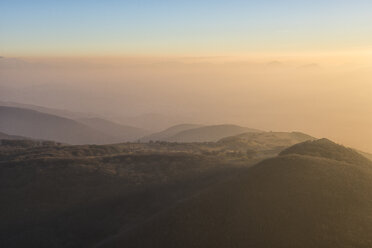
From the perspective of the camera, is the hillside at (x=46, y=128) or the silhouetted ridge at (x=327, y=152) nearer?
the silhouetted ridge at (x=327, y=152)

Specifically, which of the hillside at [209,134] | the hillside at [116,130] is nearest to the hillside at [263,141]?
the hillside at [209,134]

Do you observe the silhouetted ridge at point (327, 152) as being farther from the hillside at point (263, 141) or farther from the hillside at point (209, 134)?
the hillside at point (209, 134)

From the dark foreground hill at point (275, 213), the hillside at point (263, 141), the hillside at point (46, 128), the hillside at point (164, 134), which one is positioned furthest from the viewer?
the hillside at point (46, 128)

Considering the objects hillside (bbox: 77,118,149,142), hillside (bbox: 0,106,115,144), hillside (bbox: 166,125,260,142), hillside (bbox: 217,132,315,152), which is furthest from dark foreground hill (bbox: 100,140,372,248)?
hillside (bbox: 77,118,149,142)

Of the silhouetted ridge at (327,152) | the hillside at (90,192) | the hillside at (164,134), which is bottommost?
the hillside at (90,192)

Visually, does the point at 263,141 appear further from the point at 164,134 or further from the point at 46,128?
the point at 46,128

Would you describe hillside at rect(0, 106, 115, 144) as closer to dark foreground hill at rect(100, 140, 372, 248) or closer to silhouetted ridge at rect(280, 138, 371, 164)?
silhouetted ridge at rect(280, 138, 371, 164)
